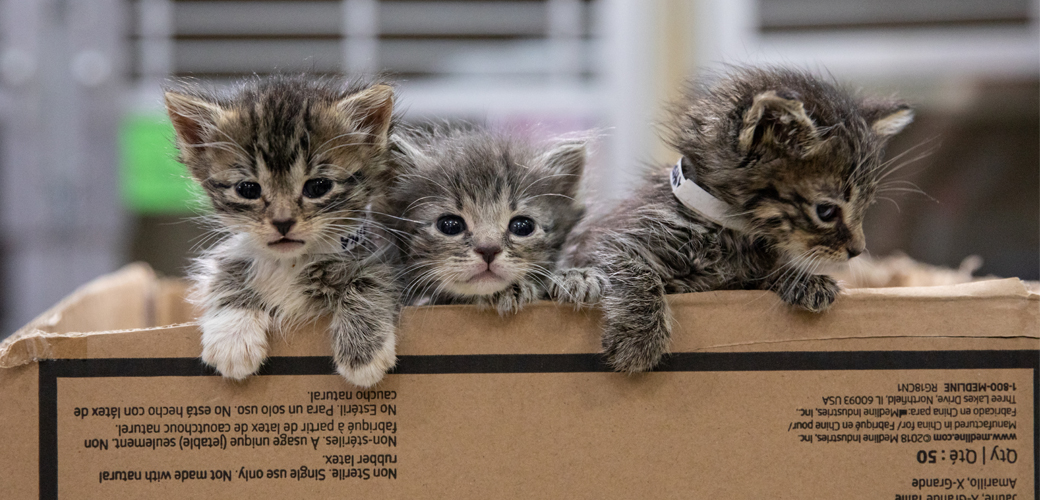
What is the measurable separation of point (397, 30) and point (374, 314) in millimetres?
2342

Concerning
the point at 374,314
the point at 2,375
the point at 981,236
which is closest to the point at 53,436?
the point at 2,375

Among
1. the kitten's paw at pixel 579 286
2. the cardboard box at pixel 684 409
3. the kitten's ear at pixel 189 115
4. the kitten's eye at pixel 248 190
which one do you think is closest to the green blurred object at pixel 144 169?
the kitten's ear at pixel 189 115

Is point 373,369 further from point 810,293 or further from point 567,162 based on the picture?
point 810,293

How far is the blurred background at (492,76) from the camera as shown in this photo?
118 inches

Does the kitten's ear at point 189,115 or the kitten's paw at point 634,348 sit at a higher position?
the kitten's ear at point 189,115

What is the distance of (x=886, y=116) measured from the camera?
142 cm

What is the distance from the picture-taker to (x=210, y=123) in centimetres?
130

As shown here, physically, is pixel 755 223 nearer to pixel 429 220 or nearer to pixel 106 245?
pixel 429 220

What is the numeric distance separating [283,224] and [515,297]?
1.40ft

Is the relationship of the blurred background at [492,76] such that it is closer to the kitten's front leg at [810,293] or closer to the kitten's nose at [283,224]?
the kitten's front leg at [810,293]

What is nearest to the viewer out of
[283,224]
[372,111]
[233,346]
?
[233,346]

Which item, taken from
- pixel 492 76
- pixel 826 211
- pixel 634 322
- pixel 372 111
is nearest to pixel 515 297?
pixel 634 322

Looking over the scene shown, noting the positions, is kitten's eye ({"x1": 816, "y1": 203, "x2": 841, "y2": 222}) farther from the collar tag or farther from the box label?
the collar tag

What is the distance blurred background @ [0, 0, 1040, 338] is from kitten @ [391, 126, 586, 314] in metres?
1.37
